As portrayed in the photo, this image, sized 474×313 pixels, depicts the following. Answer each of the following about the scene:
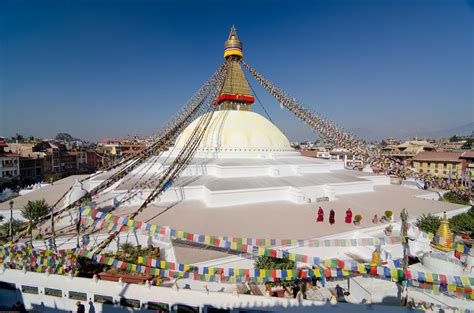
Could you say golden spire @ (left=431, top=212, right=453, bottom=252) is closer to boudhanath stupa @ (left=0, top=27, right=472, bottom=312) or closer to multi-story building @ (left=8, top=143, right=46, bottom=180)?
boudhanath stupa @ (left=0, top=27, right=472, bottom=312)

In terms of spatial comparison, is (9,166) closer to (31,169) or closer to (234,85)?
(31,169)

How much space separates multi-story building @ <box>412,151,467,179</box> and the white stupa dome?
71.1 feet

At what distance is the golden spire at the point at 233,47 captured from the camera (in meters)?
17.0

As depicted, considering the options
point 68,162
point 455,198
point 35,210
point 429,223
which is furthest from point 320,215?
point 68,162

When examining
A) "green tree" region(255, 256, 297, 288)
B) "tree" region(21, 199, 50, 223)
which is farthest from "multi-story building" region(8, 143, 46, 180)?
"green tree" region(255, 256, 297, 288)

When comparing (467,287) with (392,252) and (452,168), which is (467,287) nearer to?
(392,252)

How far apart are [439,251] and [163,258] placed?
260 inches

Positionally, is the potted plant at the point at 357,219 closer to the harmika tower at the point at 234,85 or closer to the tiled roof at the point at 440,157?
the harmika tower at the point at 234,85

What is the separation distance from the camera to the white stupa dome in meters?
13.9

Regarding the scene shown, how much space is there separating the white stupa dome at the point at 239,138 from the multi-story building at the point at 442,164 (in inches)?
853

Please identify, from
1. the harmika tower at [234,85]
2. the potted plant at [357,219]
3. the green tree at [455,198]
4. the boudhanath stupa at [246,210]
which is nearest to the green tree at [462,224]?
the boudhanath stupa at [246,210]

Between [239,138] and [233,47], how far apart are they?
7.68 m

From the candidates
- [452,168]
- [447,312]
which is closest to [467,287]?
[447,312]

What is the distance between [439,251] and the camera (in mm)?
5109
